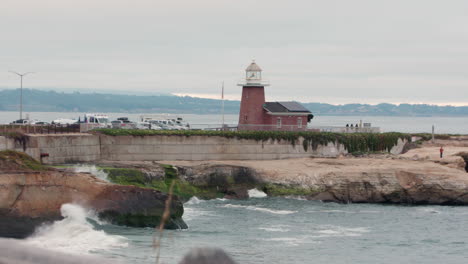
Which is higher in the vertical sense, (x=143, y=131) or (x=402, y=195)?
(x=143, y=131)

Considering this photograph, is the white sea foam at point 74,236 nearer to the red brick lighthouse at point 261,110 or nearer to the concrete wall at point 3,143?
the concrete wall at point 3,143

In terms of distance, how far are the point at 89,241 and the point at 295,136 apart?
29320mm

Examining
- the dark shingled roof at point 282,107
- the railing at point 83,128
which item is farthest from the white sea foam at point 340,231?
the dark shingled roof at point 282,107

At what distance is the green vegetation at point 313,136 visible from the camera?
54219mm

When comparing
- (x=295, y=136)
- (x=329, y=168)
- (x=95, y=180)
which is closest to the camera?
(x=95, y=180)

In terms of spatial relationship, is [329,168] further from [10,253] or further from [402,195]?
[10,253]

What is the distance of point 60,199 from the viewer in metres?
32.3

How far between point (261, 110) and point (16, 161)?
3392 centimetres

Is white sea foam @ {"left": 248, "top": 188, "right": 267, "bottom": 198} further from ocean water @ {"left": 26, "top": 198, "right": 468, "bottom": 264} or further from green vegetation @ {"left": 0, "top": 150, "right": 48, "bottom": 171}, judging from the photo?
green vegetation @ {"left": 0, "top": 150, "right": 48, "bottom": 171}

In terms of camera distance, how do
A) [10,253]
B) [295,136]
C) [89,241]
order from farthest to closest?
[295,136], [89,241], [10,253]

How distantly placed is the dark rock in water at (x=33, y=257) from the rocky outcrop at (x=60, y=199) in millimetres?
18895

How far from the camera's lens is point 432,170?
50.3m

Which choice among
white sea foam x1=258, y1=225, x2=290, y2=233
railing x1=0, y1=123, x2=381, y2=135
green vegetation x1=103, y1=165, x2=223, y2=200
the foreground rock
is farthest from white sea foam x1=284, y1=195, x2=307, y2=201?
the foreground rock

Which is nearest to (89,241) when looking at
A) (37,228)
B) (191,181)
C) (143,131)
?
(37,228)
